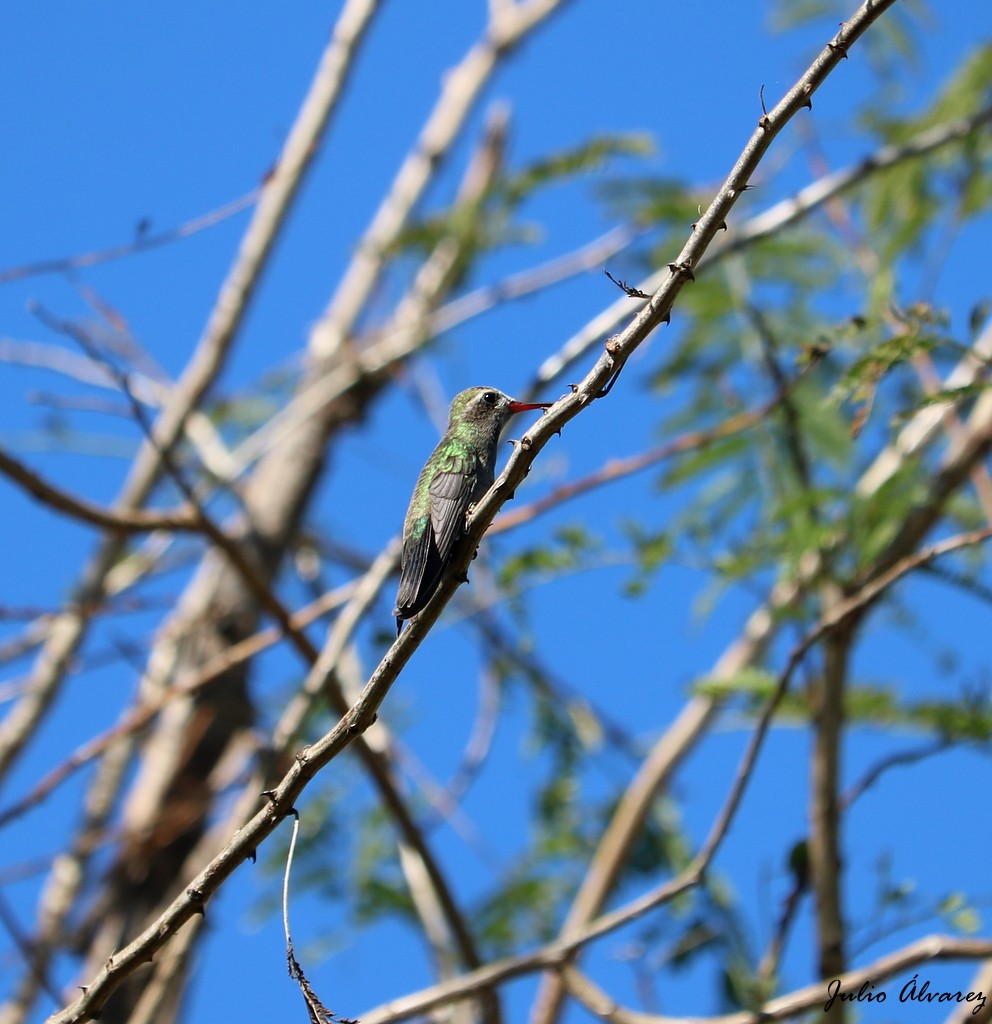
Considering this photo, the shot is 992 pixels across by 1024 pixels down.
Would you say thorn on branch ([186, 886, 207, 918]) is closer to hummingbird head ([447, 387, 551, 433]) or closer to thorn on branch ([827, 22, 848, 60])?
hummingbird head ([447, 387, 551, 433])

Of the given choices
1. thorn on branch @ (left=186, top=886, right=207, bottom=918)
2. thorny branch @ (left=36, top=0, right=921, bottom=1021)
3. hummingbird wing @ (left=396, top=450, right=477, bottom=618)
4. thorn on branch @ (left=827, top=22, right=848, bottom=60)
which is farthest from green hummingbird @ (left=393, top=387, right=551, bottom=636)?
thorn on branch @ (left=827, top=22, right=848, bottom=60)

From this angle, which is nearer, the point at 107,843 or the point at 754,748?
the point at 754,748

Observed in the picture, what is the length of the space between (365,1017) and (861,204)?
21.7 feet

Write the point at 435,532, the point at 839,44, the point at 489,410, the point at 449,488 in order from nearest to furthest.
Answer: the point at 839,44
the point at 435,532
the point at 449,488
the point at 489,410

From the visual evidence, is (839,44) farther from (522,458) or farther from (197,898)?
(197,898)

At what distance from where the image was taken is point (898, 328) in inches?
202

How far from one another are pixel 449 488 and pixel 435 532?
1.07ft

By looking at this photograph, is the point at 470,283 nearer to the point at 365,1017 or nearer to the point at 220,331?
the point at 220,331

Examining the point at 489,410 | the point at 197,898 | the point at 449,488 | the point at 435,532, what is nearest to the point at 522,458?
the point at 435,532

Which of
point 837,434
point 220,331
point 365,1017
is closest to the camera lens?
point 365,1017

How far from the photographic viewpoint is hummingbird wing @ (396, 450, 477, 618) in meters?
3.80

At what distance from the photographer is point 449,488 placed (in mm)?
4223

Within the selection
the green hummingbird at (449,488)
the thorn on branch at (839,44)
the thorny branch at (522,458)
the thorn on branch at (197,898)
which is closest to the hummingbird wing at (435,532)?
the green hummingbird at (449,488)

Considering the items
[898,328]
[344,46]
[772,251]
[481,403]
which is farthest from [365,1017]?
[344,46]
